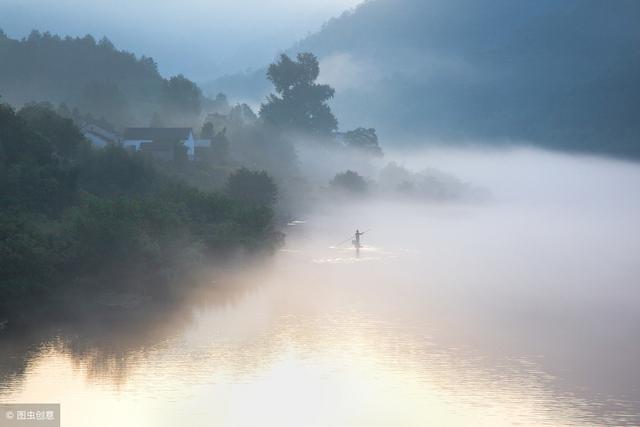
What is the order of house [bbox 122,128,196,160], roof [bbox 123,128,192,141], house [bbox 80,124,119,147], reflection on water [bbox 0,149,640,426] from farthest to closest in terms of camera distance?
roof [bbox 123,128,192,141], house [bbox 122,128,196,160], house [bbox 80,124,119,147], reflection on water [bbox 0,149,640,426]

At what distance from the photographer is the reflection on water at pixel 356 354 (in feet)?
123

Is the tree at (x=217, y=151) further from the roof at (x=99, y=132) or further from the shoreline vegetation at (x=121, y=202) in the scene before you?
the roof at (x=99, y=132)

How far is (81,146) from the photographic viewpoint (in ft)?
283

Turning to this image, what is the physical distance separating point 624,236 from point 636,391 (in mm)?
76353

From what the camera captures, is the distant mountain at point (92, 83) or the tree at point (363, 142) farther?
the tree at point (363, 142)

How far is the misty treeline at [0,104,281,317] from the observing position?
51.0 metres

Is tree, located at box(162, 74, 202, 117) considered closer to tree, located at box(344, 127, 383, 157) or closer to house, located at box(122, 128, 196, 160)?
house, located at box(122, 128, 196, 160)

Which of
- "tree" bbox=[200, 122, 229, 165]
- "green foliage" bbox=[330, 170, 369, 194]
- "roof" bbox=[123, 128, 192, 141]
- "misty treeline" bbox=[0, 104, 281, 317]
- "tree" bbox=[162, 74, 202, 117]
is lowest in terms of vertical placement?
"misty treeline" bbox=[0, 104, 281, 317]

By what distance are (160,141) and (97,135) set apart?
7.06 m

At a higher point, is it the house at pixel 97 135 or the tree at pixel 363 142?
the tree at pixel 363 142

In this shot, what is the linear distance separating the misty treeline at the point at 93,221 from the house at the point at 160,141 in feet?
56.5

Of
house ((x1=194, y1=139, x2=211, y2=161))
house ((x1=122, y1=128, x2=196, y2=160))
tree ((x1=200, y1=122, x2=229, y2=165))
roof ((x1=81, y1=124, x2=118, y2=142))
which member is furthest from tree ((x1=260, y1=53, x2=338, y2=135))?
roof ((x1=81, y1=124, x2=118, y2=142))

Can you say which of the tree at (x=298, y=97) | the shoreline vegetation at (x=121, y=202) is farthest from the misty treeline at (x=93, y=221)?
the tree at (x=298, y=97)

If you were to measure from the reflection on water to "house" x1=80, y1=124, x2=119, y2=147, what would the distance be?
128 feet
